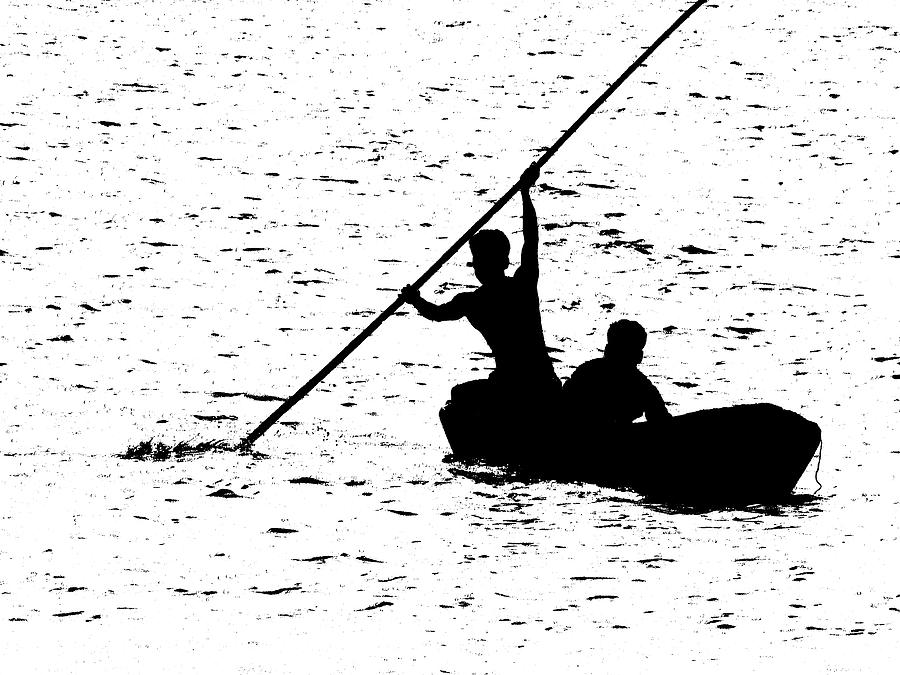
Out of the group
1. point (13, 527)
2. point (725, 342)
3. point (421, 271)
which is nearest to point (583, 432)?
point (13, 527)

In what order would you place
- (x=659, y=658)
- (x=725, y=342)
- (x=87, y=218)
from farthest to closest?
(x=87, y=218) → (x=725, y=342) → (x=659, y=658)

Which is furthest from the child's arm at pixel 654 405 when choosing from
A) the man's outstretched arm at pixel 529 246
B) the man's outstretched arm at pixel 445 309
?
the man's outstretched arm at pixel 445 309

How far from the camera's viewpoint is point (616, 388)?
5.57 meters

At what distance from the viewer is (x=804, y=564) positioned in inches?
183

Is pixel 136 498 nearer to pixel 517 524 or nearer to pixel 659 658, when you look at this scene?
pixel 517 524

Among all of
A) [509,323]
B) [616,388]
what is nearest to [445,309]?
[509,323]

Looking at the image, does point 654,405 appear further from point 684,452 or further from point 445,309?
point 445,309

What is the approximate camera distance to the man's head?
5.70 metres

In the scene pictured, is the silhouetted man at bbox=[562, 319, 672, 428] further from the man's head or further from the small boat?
the man's head

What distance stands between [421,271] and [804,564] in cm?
549

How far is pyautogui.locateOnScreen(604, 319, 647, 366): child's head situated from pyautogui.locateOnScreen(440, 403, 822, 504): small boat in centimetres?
25

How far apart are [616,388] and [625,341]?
7.9 inches

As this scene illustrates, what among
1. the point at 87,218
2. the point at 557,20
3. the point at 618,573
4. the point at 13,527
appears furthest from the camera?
the point at 557,20

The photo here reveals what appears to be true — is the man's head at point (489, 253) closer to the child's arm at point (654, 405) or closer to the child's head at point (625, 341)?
the child's head at point (625, 341)
